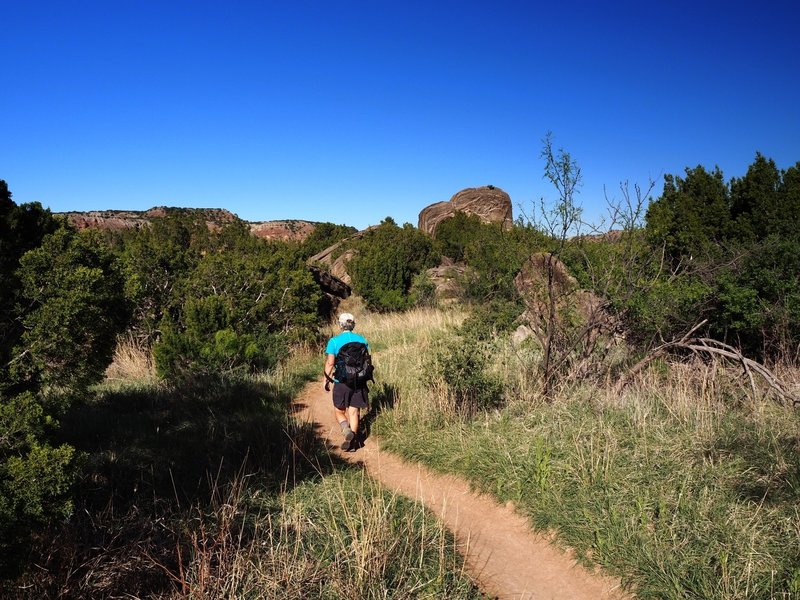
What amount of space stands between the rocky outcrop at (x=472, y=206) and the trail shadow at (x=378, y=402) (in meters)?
27.6

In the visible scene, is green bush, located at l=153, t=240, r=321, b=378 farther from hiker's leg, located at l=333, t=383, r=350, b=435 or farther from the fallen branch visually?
the fallen branch

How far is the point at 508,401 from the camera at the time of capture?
6.23m

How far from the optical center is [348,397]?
6.08 meters

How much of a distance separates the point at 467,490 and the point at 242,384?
14.6 ft

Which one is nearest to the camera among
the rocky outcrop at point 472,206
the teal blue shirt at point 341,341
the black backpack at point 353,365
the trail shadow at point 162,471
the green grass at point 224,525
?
the green grass at point 224,525

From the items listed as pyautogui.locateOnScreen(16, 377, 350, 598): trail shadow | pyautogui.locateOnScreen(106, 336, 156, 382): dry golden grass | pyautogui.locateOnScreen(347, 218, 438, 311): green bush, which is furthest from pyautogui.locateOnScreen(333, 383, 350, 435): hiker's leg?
pyautogui.locateOnScreen(347, 218, 438, 311): green bush

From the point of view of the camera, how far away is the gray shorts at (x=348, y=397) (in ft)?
19.9

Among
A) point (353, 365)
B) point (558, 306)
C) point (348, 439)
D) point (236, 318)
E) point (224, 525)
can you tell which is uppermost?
point (558, 306)

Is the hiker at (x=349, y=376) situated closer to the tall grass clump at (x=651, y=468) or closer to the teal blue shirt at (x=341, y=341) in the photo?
the teal blue shirt at (x=341, y=341)

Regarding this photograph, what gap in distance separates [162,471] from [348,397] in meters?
Result: 2.12

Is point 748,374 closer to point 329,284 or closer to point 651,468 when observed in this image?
point 651,468

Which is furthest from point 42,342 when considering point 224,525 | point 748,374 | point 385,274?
point 385,274

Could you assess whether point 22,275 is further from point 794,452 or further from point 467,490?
point 794,452

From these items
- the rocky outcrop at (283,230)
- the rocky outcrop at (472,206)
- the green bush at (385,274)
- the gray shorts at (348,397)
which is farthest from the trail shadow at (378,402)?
the rocky outcrop at (283,230)
